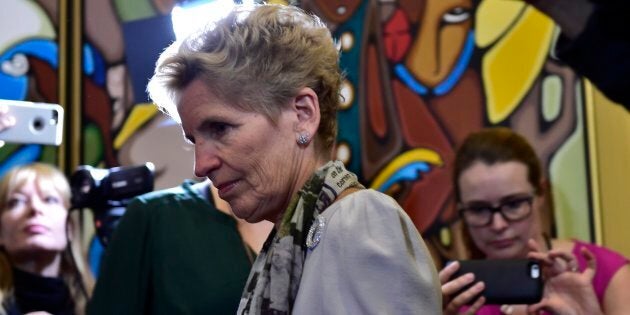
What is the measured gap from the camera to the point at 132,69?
148 inches

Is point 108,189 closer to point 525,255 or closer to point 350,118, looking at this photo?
point 525,255

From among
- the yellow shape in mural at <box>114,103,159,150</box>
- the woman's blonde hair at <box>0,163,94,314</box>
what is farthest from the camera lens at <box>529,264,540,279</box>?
the yellow shape in mural at <box>114,103,159,150</box>

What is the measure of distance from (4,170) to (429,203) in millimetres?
1550

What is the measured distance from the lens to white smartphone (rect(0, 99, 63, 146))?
185 cm

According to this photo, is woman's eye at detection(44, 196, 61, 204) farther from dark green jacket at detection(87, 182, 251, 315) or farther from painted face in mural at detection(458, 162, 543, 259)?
painted face in mural at detection(458, 162, 543, 259)

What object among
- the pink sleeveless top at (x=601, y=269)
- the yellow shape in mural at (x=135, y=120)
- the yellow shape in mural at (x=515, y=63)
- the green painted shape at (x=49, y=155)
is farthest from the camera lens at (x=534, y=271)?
the green painted shape at (x=49, y=155)

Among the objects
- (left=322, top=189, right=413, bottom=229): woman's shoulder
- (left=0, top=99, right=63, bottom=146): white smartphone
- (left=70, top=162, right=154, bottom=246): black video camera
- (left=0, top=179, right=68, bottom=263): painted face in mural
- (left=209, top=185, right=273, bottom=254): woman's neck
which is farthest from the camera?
(left=0, top=179, right=68, bottom=263): painted face in mural

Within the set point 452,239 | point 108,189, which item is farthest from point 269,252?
point 452,239

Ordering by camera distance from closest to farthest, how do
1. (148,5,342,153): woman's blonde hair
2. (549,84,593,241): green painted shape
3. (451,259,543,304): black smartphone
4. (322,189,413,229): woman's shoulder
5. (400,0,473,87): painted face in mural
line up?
(322,189,413,229): woman's shoulder, (148,5,342,153): woman's blonde hair, (451,259,543,304): black smartphone, (549,84,593,241): green painted shape, (400,0,473,87): painted face in mural

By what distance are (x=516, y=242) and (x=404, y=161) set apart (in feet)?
4.41

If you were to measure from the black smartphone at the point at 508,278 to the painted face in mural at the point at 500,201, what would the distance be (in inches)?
9.9

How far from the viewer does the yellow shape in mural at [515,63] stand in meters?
3.72

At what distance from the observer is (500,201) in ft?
8.07

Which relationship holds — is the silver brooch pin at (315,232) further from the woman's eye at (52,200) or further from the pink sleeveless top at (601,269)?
the woman's eye at (52,200)
